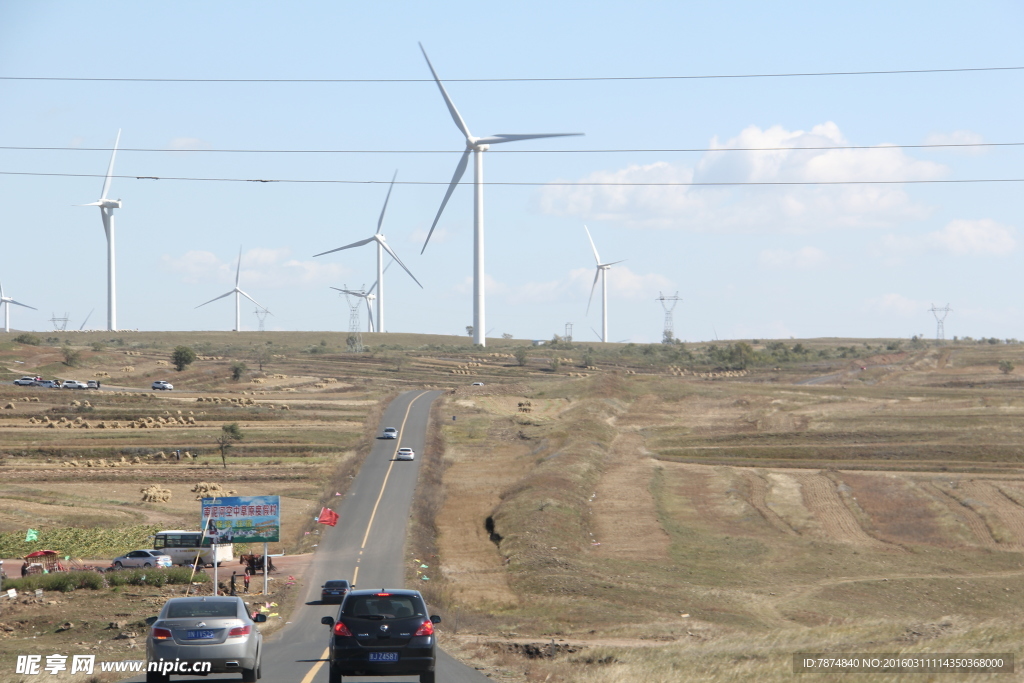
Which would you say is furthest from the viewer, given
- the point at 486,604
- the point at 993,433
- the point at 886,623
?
the point at 993,433

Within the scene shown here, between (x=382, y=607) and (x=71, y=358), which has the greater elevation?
(x=71, y=358)

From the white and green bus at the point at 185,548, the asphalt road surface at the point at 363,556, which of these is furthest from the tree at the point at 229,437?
the white and green bus at the point at 185,548

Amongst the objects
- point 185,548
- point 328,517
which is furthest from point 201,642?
point 328,517

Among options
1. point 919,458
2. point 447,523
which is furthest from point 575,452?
point 919,458

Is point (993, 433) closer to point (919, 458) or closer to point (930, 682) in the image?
point (919, 458)

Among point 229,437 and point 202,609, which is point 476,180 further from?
point 202,609

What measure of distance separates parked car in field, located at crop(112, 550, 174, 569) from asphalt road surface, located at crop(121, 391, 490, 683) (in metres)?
7.68

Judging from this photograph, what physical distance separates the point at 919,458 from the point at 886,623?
57634mm

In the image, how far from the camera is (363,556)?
58375 millimetres

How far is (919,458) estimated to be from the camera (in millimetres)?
91750

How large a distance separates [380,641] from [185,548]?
3841 centimetres

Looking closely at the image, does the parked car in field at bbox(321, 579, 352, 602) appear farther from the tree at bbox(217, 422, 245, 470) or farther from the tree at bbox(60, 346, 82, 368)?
the tree at bbox(60, 346, 82, 368)

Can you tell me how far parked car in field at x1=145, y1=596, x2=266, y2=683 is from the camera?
19.7 meters

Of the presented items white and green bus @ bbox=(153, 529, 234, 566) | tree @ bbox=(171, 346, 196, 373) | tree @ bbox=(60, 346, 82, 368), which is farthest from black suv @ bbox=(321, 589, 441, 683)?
tree @ bbox=(60, 346, 82, 368)
